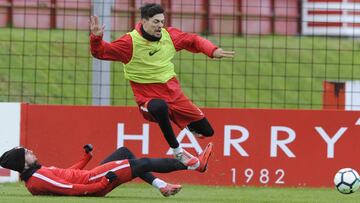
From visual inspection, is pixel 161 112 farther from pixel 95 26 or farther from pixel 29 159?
pixel 29 159

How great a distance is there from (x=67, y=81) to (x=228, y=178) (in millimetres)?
4718

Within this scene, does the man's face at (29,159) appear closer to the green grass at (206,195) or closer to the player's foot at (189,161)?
the green grass at (206,195)

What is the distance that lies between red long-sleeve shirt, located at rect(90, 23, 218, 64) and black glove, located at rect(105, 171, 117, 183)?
137cm

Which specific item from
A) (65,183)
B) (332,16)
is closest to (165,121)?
(65,183)

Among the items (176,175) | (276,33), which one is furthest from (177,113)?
(276,33)

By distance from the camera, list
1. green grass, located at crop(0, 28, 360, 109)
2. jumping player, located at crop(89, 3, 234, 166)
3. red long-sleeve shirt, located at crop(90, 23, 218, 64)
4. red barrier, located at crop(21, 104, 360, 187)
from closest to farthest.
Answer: red long-sleeve shirt, located at crop(90, 23, 218, 64) < jumping player, located at crop(89, 3, 234, 166) < red barrier, located at crop(21, 104, 360, 187) < green grass, located at crop(0, 28, 360, 109)

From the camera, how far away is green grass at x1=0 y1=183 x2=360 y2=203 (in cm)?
1375

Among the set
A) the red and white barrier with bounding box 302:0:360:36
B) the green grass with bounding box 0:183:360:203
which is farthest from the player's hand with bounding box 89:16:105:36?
the red and white barrier with bounding box 302:0:360:36

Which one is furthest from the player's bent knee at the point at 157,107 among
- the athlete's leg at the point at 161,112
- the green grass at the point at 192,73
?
the green grass at the point at 192,73

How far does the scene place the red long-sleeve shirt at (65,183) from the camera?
13.9 meters

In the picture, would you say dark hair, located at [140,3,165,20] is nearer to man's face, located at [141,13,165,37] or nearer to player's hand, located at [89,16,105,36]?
man's face, located at [141,13,165,37]

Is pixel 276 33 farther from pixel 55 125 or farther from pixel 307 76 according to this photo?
pixel 55 125

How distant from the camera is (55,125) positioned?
17.3 meters

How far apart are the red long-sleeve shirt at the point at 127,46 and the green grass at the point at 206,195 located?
160 centimetres
